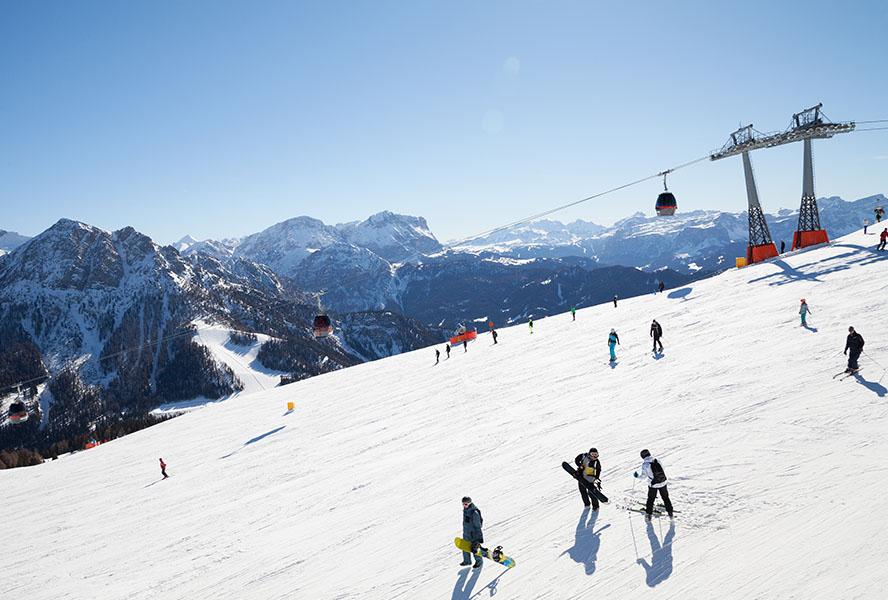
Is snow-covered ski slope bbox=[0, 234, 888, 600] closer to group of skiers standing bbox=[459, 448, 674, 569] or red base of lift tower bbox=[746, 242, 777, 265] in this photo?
group of skiers standing bbox=[459, 448, 674, 569]

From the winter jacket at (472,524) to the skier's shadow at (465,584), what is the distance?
0.67 meters

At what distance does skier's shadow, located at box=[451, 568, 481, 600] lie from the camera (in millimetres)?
8242

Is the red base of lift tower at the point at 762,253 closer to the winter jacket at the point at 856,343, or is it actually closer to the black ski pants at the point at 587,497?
the winter jacket at the point at 856,343

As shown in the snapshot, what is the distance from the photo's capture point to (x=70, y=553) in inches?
619

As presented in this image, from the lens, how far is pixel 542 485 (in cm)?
1167

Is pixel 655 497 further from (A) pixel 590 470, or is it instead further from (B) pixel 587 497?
(B) pixel 587 497

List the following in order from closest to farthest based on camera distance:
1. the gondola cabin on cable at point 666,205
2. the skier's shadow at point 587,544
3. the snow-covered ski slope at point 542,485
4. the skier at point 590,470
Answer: the snow-covered ski slope at point 542,485 → the skier's shadow at point 587,544 → the skier at point 590,470 → the gondola cabin on cable at point 666,205

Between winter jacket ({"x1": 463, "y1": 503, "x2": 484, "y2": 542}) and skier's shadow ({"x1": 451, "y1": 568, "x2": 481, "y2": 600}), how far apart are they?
674 millimetres

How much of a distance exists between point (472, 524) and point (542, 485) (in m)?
3.65

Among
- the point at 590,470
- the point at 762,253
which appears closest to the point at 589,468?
the point at 590,470

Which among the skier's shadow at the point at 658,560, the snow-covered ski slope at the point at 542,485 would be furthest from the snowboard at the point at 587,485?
the skier's shadow at the point at 658,560

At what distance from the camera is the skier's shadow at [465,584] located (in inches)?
324

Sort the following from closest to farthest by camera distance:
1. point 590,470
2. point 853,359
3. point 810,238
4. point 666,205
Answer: point 590,470
point 853,359
point 666,205
point 810,238

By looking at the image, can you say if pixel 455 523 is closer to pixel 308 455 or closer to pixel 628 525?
pixel 628 525
